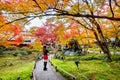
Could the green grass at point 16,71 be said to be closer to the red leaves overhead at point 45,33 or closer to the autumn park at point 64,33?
the autumn park at point 64,33

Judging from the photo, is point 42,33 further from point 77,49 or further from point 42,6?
point 42,6

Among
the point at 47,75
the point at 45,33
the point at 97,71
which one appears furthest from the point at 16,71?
the point at 45,33

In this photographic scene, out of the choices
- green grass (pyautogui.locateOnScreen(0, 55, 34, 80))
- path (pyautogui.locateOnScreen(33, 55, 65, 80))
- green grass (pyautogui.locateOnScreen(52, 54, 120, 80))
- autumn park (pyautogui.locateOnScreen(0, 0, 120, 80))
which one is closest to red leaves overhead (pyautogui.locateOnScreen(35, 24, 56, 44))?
autumn park (pyautogui.locateOnScreen(0, 0, 120, 80))

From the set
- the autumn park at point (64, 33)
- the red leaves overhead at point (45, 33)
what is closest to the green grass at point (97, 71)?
the autumn park at point (64, 33)

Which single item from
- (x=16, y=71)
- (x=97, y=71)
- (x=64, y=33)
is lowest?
(x=16, y=71)

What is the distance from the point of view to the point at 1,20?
13633 millimetres

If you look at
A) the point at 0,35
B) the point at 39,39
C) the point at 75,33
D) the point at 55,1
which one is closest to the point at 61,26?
the point at 55,1

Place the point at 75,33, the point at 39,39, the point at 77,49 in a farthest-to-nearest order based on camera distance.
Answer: the point at 39,39 < the point at 77,49 < the point at 75,33

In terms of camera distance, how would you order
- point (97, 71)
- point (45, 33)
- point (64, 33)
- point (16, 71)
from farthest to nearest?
1. point (45, 33)
2. point (64, 33)
3. point (16, 71)
4. point (97, 71)

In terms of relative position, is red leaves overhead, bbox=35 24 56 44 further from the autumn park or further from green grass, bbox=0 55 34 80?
green grass, bbox=0 55 34 80

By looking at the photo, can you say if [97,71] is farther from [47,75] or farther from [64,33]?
[64,33]

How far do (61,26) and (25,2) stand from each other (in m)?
7.01

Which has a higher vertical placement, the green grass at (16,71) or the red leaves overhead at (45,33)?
the red leaves overhead at (45,33)

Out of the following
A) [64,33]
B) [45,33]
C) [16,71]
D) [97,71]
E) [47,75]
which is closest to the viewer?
[47,75]
